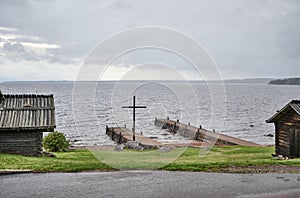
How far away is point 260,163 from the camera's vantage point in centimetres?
1862

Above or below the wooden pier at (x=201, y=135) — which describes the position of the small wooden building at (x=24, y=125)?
above

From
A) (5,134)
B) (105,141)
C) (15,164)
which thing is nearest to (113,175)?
(15,164)

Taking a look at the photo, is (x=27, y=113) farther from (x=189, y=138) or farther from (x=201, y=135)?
(x=189, y=138)

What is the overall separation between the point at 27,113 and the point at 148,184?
11357 mm

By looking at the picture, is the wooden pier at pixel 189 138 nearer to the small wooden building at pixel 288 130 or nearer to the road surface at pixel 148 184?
the small wooden building at pixel 288 130

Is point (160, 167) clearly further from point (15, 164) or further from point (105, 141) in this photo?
point (105, 141)

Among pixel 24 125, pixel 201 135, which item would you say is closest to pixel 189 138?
pixel 201 135

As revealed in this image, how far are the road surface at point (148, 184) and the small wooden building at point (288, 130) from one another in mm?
10710

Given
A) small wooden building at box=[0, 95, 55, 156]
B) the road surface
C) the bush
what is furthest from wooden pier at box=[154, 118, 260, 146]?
the road surface

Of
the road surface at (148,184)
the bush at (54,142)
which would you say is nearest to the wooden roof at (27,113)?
the road surface at (148,184)

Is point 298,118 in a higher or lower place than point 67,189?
higher

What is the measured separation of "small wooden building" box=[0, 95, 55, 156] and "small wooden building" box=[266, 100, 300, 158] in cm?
1491

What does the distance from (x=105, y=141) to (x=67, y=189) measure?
1630 inches

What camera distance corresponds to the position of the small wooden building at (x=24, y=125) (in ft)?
69.0
